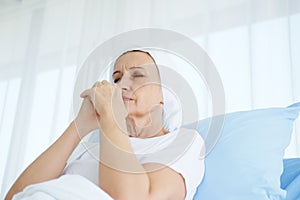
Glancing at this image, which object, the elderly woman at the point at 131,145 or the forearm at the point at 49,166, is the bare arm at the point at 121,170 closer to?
the elderly woman at the point at 131,145

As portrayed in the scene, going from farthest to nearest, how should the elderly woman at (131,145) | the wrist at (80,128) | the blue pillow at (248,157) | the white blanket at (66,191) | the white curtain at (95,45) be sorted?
the white curtain at (95,45) < the wrist at (80,128) < the blue pillow at (248,157) < the elderly woman at (131,145) < the white blanket at (66,191)

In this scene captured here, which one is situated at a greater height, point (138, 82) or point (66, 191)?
point (138, 82)

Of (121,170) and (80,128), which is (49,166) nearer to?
(80,128)

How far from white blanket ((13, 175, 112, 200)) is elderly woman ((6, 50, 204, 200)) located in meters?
0.07

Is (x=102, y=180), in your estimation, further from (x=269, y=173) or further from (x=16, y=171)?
(x=16, y=171)

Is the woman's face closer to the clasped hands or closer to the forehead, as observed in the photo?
the forehead

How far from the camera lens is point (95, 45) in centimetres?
217

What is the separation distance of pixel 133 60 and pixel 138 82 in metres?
0.08

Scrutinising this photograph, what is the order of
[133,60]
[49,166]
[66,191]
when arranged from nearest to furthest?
[66,191] → [49,166] → [133,60]

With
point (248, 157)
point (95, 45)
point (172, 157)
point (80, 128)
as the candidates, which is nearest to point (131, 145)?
point (172, 157)

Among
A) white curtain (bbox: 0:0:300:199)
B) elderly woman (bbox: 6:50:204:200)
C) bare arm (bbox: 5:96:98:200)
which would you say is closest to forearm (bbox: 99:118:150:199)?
elderly woman (bbox: 6:50:204:200)

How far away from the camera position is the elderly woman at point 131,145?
77 centimetres

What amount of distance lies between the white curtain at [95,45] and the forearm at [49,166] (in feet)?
2.43

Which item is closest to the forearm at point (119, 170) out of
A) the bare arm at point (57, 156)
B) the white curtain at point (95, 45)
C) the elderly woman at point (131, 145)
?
the elderly woman at point (131, 145)
